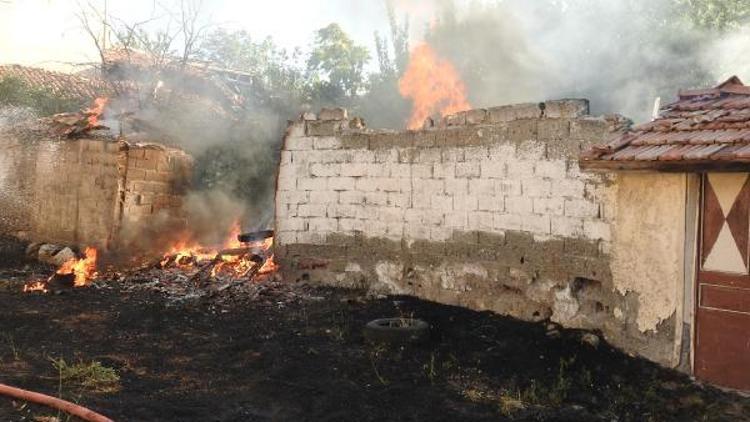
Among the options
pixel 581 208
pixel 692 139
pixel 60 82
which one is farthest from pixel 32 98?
pixel 692 139

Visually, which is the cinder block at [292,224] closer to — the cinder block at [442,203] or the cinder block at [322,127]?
the cinder block at [322,127]

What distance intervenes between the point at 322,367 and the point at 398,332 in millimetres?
1142

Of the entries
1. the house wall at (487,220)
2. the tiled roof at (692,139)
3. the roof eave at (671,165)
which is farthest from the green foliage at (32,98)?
the tiled roof at (692,139)

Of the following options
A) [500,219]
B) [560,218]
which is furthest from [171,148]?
[560,218]

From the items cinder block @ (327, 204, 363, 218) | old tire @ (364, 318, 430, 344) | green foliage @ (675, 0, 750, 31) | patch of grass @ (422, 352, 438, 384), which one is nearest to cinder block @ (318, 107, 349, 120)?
cinder block @ (327, 204, 363, 218)

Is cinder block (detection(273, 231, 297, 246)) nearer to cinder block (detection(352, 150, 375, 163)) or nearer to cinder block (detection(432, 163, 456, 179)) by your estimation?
cinder block (detection(352, 150, 375, 163))

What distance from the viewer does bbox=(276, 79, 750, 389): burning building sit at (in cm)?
624

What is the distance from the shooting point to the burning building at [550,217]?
6.24 meters

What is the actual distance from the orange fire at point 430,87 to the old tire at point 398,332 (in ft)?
38.1

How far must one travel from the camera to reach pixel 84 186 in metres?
12.1

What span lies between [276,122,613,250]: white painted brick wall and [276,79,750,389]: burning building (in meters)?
0.02

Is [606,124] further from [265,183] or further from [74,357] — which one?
[265,183]

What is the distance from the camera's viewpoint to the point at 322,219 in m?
10.4

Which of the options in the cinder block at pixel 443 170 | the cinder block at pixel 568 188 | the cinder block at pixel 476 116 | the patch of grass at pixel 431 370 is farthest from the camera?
the cinder block at pixel 443 170
